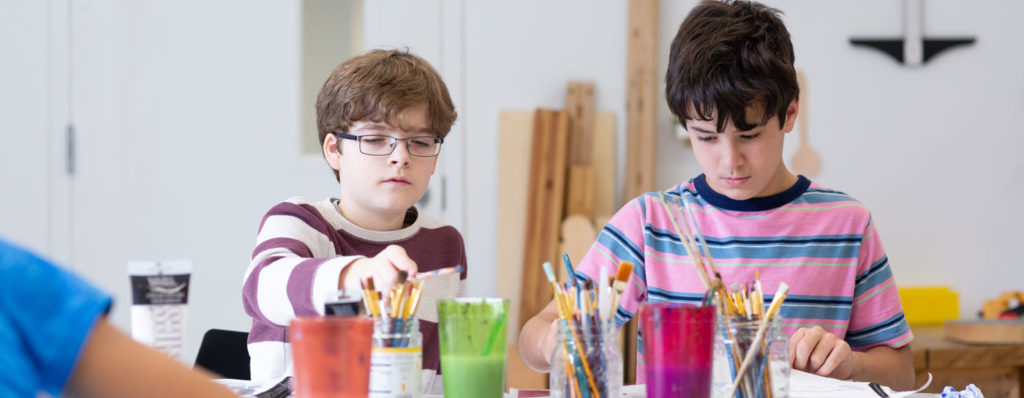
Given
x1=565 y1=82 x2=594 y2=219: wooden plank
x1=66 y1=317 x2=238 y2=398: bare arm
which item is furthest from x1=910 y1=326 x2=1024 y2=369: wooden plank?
x1=66 y1=317 x2=238 y2=398: bare arm

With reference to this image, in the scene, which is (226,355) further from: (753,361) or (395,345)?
(753,361)

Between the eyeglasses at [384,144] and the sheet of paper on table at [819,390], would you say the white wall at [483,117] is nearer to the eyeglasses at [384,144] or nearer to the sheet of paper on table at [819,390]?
the eyeglasses at [384,144]

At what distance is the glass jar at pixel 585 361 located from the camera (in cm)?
91

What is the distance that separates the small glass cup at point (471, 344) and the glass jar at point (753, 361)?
0.74 ft

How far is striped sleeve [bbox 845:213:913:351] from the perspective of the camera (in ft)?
4.54

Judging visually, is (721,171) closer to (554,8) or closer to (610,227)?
(610,227)

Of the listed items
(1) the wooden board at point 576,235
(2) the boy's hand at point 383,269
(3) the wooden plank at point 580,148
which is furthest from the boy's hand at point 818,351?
(3) the wooden plank at point 580,148

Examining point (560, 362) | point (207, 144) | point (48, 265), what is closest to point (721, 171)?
point (560, 362)

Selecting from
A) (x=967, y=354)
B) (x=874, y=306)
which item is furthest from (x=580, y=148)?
(x=874, y=306)

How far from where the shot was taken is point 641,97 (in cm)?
307

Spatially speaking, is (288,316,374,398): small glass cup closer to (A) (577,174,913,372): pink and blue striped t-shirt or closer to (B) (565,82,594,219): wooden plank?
(A) (577,174,913,372): pink and blue striped t-shirt

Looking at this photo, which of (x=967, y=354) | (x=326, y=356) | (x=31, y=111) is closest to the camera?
(x=326, y=356)

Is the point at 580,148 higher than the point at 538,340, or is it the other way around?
the point at 580,148

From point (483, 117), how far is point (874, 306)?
1839 millimetres
